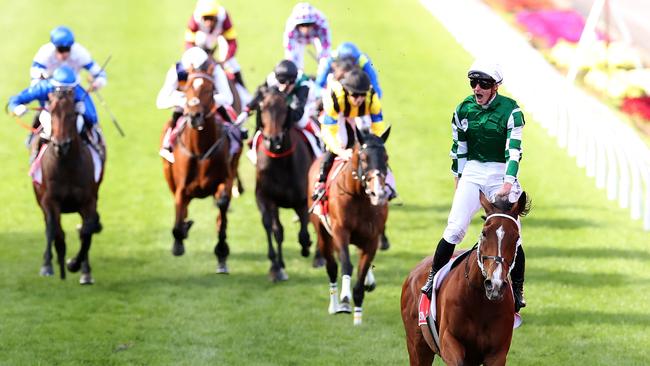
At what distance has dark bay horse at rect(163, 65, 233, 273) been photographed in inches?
586

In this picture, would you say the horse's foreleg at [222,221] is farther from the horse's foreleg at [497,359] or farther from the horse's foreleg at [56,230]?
the horse's foreleg at [497,359]

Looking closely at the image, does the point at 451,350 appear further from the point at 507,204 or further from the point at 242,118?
the point at 242,118

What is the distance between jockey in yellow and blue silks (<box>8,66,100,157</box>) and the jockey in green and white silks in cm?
611

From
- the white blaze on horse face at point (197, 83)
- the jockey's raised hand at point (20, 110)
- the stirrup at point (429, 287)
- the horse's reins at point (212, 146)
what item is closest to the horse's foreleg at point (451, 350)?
the stirrup at point (429, 287)

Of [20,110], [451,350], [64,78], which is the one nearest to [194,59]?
[64,78]

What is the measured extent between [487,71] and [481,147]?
1.81 feet

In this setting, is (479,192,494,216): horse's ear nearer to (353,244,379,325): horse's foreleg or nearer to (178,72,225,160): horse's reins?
(353,244,379,325): horse's foreleg

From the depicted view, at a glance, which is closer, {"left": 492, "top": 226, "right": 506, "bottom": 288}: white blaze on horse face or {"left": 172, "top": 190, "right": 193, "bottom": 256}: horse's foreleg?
{"left": 492, "top": 226, "right": 506, "bottom": 288}: white blaze on horse face

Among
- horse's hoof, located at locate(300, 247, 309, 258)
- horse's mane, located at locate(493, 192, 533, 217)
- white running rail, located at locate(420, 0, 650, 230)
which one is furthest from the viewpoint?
white running rail, located at locate(420, 0, 650, 230)

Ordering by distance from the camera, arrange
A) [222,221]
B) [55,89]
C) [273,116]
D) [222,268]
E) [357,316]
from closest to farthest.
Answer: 1. [357,316]
2. [273,116]
3. [55,89]
4. [222,221]
5. [222,268]

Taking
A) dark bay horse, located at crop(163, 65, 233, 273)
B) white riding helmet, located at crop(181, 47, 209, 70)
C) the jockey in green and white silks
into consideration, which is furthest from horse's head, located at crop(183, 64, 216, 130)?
the jockey in green and white silks

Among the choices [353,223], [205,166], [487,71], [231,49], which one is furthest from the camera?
[231,49]

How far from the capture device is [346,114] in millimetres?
13398

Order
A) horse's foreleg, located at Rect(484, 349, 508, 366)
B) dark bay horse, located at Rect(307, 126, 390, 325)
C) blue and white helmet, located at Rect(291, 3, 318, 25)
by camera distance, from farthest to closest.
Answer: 1. blue and white helmet, located at Rect(291, 3, 318, 25)
2. dark bay horse, located at Rect(307, 126, 390, 325)
3. horse's foreleg, located at Rect(484, 349, 508, 366)
